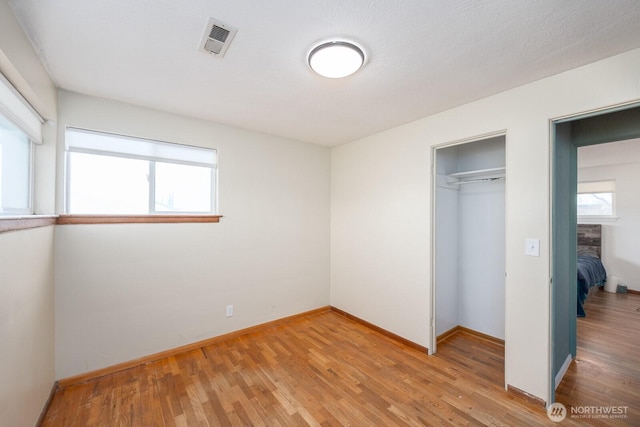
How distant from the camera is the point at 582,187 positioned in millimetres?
5164

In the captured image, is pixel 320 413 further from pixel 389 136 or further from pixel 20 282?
pixel 389 136

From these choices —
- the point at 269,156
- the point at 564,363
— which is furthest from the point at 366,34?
the point at 564,363

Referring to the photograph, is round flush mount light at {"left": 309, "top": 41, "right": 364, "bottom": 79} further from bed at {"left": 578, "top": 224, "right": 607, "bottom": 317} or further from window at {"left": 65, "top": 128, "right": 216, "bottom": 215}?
bed at {"left": 578, "top": 224, "right": 607, "bottom": 317}

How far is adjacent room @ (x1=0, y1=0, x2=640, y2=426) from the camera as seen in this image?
1.41m

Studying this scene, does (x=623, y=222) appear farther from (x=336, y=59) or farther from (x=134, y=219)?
(x=134, y=219)

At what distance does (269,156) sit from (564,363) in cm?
368

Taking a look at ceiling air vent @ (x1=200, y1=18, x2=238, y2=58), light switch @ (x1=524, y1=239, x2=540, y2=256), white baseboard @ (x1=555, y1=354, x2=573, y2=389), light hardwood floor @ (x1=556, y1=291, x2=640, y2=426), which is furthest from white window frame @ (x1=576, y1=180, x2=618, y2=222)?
ceiling air vent @ (x1=200, y1=18, x2=238, y2=58)

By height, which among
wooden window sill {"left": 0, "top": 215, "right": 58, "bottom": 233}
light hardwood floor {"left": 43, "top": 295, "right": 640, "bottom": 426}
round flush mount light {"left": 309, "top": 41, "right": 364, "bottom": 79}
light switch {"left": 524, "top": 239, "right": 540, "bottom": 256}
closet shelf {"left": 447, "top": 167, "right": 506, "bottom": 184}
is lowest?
light hardwood floor {"left": 43, "top": 295, "right": 640, "bottom": 426}

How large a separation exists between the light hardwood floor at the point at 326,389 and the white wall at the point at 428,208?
0.33m

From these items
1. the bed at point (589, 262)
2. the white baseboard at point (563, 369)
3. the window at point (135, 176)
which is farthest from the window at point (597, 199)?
the window at point (135, 176)

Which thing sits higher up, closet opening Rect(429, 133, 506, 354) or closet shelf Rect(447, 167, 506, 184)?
closet shelf Rect(447, 167, 506, 184)

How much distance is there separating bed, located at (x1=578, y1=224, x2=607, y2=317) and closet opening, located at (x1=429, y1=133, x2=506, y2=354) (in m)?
1.79

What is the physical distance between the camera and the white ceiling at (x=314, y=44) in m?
1.26

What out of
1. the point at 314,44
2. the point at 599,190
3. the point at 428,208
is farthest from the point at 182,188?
the point at 599,190
